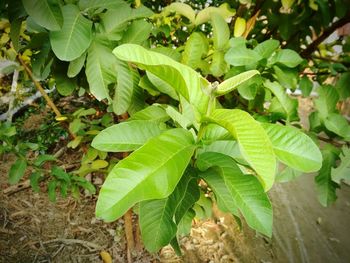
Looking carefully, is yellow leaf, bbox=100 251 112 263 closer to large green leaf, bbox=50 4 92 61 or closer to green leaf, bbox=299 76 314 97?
large green leaf, bbox=50 4 92 61

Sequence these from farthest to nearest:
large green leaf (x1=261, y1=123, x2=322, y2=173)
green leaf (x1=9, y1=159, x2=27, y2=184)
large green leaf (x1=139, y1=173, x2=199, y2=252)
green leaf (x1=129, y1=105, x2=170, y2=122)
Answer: green leaf (x1=9, y1=159, x2=27, y2=184) < green leaf (x1=129, y1=105, x2=170, y2=122) < large green leaf (x1=139, y1=173, x2=199, y2=252) < large green leaf (x1=261, y1=123, x2=322, y2=173)

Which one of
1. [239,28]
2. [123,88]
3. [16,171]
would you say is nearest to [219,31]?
[239,28]

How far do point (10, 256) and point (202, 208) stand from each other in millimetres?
1240

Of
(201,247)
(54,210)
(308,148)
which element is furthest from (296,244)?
(308,148)

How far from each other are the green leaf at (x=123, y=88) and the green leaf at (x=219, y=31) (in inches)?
20.2

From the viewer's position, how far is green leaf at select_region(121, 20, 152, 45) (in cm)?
129

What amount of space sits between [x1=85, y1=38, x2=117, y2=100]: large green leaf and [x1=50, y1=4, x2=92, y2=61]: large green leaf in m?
0.10

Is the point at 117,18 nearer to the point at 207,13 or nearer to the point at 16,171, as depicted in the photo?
the point at 207,13

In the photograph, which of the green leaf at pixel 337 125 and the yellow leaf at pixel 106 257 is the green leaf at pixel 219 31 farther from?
the yellow leaf at pixel 106 257

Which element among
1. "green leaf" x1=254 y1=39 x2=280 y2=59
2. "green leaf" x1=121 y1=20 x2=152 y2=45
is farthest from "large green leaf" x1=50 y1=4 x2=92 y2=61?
"green leaf" x1=254 y1=39 x2=280 y2=59

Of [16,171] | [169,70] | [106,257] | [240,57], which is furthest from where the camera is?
[106,257]

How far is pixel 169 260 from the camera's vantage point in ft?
7.17

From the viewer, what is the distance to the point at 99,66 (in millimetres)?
1200

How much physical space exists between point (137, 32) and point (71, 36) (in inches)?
12.2
